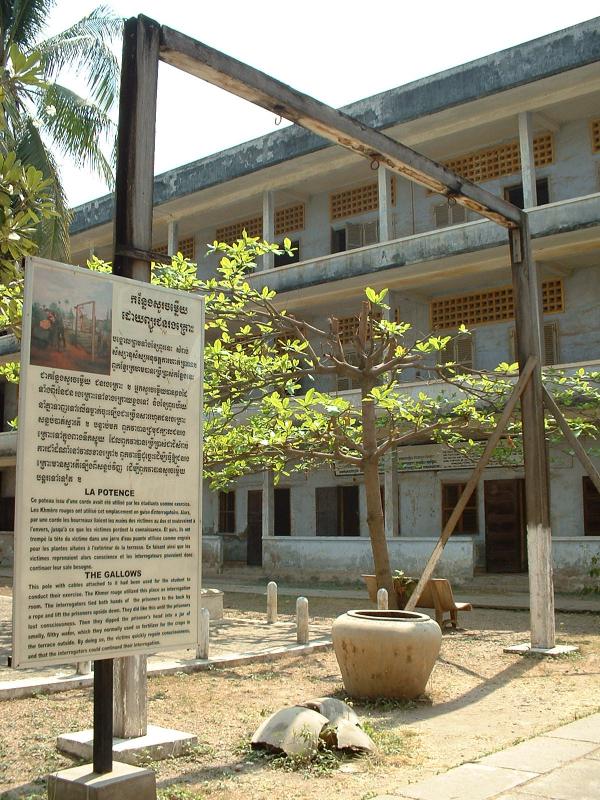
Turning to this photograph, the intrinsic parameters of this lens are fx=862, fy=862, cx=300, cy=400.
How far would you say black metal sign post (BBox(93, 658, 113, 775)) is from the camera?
413 cm

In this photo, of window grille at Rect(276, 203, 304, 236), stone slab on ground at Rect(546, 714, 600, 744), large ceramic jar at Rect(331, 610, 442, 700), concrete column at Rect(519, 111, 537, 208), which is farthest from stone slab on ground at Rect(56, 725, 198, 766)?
window grille at Rect(276, 203, 304, 236)

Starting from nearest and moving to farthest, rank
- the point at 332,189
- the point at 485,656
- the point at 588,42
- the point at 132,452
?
the point at 132,452
the point at 485,656
the point at 588,42
the point at 332,189

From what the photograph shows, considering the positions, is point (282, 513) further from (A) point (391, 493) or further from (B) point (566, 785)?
(B) point (566, 785)

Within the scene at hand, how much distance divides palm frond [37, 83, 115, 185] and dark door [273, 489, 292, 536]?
33.4ft

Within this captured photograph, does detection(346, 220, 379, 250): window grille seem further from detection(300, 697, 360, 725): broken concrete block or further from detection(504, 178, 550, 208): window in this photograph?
detection(300, 697, 360, 725): broken concrete block

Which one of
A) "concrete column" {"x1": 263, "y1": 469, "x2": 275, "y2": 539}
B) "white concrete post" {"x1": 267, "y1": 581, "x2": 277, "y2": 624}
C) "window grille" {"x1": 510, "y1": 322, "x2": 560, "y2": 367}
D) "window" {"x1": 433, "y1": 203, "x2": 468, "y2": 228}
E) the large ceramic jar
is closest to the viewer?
the large ceramic jar

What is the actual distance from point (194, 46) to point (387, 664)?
4.94m

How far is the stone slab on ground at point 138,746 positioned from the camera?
5188mm

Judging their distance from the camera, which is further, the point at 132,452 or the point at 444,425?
the point at 444,425

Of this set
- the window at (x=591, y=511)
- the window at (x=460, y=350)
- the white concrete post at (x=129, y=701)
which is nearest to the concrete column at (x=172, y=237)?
the window at (x=460, y=350)

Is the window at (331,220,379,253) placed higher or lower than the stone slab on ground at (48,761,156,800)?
higher

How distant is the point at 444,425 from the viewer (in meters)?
12.4

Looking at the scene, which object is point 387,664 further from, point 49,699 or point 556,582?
point 556,582

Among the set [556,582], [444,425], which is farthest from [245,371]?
[556,582]
